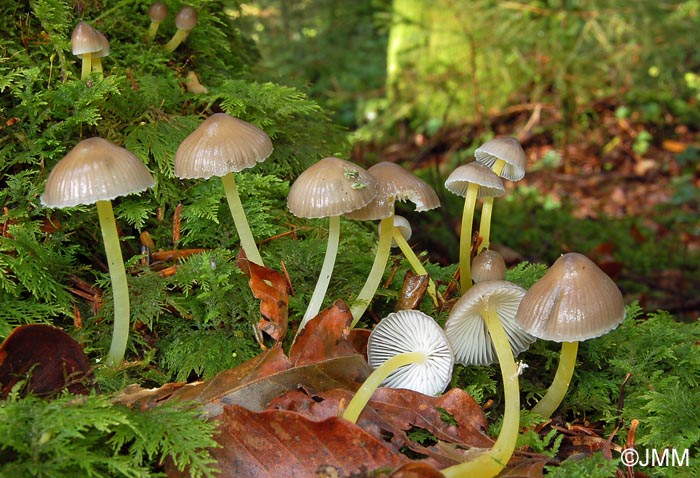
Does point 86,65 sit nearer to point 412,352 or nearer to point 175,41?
point 175,41

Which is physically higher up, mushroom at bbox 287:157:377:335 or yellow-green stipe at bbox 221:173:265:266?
mushroom at bbox 287:157:377:335

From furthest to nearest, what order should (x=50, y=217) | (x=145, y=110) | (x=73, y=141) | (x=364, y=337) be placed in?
(x=145, y=110)
(x=73, y=141)
(x=50, y=217)
(x=364, y=337)

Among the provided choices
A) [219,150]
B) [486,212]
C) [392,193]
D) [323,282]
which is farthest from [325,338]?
[486,212]

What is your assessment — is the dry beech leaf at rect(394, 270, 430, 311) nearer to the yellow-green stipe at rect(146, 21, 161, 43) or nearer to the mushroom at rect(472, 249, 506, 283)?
the mushroom at rect(472, 249, 506, 283)

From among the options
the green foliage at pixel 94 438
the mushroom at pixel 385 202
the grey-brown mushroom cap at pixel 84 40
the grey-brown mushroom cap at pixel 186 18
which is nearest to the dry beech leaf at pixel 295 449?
the green foliage at pixel 94 438

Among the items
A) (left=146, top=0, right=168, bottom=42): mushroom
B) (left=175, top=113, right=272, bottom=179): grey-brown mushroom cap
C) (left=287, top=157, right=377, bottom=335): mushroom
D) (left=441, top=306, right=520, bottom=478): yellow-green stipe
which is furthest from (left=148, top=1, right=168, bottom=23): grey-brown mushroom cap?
(left=441, top=306, right=520, bottom=478): yellow-green stipe

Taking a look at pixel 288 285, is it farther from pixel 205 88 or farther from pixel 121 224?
pixel 205 88

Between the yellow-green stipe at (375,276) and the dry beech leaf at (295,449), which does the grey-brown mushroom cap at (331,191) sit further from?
the dry beech leaf at (295,449)

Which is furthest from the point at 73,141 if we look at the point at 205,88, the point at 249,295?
the point at 249,295
